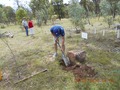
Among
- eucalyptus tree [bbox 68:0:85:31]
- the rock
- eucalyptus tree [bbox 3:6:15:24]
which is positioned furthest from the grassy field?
eucalyptus tree [bbox 3:6:15:24]

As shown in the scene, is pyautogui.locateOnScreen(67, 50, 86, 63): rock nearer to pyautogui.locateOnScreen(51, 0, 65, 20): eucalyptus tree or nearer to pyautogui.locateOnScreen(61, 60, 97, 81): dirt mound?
pyautogui.locateOnScreen(61, 60, 97, 81): dirt mound

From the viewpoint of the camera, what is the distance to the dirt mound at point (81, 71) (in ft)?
18.2

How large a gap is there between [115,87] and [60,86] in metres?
1.51

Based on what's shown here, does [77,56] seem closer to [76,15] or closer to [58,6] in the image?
[76,15]

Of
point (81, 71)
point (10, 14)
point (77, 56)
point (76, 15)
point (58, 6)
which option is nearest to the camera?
point (81, 71)

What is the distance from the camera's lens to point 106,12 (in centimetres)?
1590

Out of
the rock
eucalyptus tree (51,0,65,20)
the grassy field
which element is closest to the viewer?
the grassy field

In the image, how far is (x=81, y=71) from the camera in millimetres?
5762

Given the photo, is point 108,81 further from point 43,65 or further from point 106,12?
point 106,12

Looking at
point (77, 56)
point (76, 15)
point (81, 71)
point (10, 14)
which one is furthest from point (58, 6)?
point (81, 71)

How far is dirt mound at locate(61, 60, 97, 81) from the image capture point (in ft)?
18.2

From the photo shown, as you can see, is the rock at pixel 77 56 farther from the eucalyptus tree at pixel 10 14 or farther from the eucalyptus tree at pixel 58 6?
the eucalyptus tree at pixel 10 14

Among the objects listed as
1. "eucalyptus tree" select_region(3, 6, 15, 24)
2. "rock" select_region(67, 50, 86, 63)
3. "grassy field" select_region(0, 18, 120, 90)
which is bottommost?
"grassy field" select_region(0, 18, 120, 90)

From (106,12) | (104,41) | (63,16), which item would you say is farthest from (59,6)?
(104,41)
